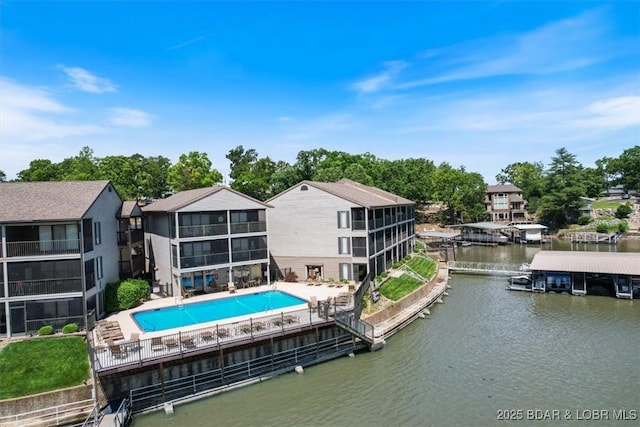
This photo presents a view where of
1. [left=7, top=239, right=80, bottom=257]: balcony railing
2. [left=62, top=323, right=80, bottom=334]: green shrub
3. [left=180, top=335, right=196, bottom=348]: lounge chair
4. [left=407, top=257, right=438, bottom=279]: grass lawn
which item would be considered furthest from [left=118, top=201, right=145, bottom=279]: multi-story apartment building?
[left=407, top=257, right=438, bottom=279]: grass lawn

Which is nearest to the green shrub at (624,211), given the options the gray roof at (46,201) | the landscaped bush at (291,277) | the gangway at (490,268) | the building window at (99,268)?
the gangway at (490,268)

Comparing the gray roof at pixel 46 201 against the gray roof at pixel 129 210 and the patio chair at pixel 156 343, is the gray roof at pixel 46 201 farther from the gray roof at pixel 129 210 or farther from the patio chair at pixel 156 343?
the patio chair at pixel 156 343

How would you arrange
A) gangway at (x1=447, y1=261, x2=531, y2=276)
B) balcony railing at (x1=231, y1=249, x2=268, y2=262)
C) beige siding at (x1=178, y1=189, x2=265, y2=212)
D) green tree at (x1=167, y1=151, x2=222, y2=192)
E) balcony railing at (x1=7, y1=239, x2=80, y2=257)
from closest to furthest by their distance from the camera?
balcony railing at (x1=7, y1=239, x2=80, y2=257) < beige siding at (x1=178, y1=189, x2=265, y2=212) < balcony railing at (x1=231, y1=249, x2=268, y2=262) < gangway at (x1=447, y1=261, x2=531, y2=276) < green tree at (x1=167, y1=151, x2=222, y2=192)

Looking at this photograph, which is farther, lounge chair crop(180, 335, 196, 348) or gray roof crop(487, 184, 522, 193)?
gray roof crop(487, 184, 522, 193)

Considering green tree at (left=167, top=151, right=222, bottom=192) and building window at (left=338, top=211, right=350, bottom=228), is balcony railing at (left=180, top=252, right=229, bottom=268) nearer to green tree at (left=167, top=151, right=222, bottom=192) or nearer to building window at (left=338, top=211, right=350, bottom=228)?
building window at (left=338, top=211, right=350, bottom=228)

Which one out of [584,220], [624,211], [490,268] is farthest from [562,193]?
[490,268]

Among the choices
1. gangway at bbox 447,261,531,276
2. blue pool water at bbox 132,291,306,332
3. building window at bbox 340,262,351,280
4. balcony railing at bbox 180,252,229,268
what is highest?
balcony railing at bbox 180,252,229,268

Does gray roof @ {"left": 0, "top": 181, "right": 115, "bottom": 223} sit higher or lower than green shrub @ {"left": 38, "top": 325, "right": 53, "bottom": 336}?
higher

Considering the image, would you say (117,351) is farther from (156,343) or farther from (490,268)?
(490,268)
